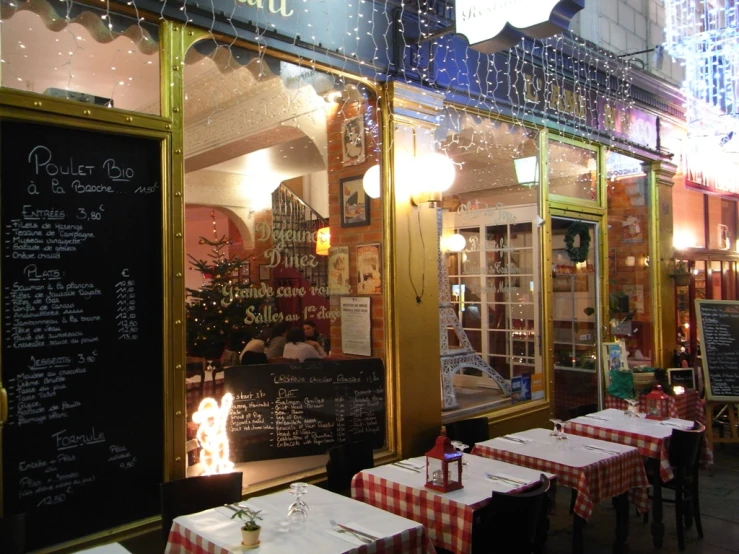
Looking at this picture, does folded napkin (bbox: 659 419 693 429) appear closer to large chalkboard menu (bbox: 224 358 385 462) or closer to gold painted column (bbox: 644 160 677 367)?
large chalkboard menu (bbox: 224 358 385 462)

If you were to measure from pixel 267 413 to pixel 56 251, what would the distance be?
1.98 meters

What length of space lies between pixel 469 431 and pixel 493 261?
91.7 inches

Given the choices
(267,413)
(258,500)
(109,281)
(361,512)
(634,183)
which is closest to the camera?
(361,512)

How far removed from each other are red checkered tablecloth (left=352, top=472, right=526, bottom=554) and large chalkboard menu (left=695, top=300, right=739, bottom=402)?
5.61 meters

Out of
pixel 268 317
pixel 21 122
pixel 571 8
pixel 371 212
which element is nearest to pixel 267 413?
pixel 268 317

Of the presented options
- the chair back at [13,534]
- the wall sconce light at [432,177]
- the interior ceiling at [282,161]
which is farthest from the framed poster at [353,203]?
the chair back at [13,534]

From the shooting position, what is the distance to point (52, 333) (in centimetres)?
378

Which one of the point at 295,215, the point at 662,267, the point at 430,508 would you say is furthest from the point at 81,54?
the point at 662,267

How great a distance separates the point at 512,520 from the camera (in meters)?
3.60

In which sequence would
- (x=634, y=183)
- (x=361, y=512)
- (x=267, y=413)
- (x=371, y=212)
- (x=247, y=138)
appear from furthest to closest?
(x=634, y=183)
(x=371, y=212)
(x=247, y=138)
(x=267, y=413)
(x=361, y=512)

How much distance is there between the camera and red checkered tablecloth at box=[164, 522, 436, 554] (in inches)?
121

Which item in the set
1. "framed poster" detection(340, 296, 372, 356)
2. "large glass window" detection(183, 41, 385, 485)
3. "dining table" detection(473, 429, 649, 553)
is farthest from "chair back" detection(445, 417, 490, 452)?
"framed poster" detection(340, 296, 372, 356)

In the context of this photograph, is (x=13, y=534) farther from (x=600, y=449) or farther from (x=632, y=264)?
(x=632, y=264)

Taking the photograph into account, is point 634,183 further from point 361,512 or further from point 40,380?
point 40,380
